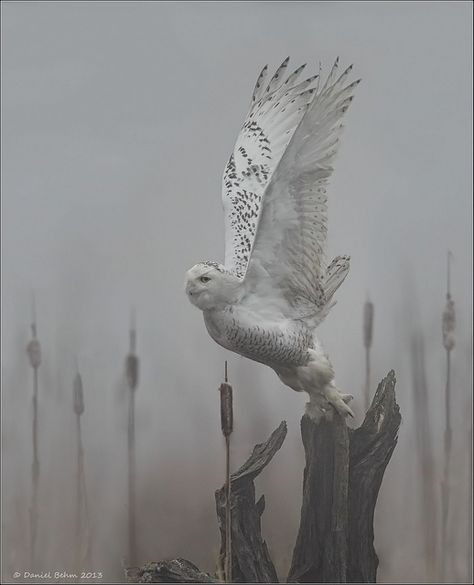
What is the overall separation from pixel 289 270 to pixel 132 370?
0.50m

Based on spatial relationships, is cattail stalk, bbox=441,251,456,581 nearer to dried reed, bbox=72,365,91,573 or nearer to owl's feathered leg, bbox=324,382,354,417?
owl's feathered leg, bbox=324,382,354,417

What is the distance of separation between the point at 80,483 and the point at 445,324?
Answer: 2.60 feet

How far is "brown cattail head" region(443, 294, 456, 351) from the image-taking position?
5.90 feet

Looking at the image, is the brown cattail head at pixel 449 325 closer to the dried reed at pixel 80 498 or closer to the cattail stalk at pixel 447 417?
the cattail stalk at pixel 447 417

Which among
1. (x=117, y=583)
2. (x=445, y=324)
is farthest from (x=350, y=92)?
(x=117, y=583)

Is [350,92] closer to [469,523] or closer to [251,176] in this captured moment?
[251,176]

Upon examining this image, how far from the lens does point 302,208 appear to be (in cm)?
140

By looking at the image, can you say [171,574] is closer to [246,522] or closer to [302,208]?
[246,522]

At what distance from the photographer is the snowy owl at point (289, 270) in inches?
53.5

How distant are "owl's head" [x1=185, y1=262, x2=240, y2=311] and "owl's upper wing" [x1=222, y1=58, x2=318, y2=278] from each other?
0.20 m

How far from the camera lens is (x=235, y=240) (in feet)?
4.88

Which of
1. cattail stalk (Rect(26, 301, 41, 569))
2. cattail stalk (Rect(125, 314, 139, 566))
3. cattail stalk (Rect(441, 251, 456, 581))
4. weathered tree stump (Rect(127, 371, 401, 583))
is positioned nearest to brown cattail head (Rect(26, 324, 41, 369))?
cattail stalk (Rect(26, 301, 41, 569))

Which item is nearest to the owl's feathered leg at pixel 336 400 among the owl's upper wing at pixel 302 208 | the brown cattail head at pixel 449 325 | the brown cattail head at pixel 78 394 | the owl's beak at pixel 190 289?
the owl's upper wing at pixel 302 208

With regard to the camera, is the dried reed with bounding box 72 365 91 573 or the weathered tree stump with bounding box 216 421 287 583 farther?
the dried reed with bounding box 72 365 91 573
